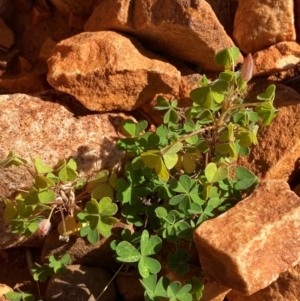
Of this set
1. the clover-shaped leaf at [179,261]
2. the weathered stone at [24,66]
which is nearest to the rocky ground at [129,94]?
the clover-shaped leaf at [179,261]

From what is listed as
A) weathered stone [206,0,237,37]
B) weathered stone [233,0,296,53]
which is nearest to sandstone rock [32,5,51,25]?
weathered stone [206,0,237,37]

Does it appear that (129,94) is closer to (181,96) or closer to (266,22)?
(181,96)

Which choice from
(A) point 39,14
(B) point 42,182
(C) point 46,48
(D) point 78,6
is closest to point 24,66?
(C) point 46,48

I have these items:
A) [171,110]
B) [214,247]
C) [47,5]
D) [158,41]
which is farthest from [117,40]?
[214,247]

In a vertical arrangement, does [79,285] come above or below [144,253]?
below

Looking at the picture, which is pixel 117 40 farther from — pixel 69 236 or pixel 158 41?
pixel 69 236

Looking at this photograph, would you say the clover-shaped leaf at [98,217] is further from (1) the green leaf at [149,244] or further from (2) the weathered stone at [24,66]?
(2) the weathered stone at [24,66]
